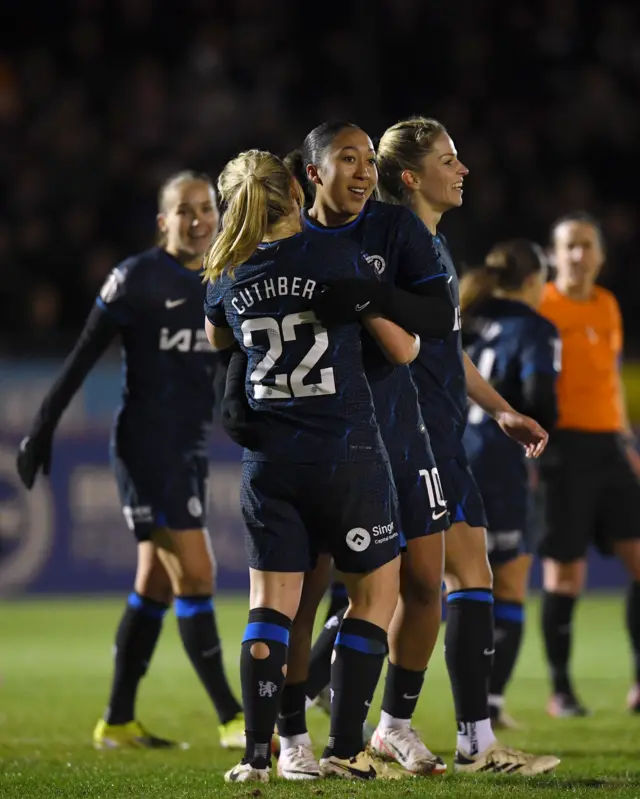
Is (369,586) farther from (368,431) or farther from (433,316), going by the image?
(433,316)

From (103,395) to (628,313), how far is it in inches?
197

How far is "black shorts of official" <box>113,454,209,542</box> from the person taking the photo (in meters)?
6.07

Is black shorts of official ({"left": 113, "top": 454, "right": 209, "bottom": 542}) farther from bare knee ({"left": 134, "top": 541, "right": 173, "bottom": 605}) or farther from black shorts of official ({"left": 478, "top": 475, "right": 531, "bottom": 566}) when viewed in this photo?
black shorts of official ({"left": 478, "top": 475, "right": 531, "bottom": 566})

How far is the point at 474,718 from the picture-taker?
200 inches

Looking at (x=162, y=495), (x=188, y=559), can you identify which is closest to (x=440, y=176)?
(x=162, y=495)

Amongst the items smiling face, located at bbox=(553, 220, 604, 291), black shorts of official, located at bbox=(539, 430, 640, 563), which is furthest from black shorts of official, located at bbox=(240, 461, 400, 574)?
smiling face, located at bbox=(553, 220, 604, 291)

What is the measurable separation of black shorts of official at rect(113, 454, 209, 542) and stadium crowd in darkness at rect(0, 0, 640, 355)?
7814mm

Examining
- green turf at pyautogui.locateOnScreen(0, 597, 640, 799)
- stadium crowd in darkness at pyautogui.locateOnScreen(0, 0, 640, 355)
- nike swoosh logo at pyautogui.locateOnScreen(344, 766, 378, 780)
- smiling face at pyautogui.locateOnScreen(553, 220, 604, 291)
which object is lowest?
green turf at pyautogui.locateOnScreen(0, 597, 640, 799)

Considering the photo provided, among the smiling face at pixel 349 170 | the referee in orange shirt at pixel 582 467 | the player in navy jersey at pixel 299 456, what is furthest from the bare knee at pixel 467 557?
the referee in orange shirt at pixel 582 467

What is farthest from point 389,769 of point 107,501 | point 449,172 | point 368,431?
point 107,501

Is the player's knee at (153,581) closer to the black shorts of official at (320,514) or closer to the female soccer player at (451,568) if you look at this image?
the female soccer player at (451,568)

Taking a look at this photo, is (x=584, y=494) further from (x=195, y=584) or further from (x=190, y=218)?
(x=190, y=218)

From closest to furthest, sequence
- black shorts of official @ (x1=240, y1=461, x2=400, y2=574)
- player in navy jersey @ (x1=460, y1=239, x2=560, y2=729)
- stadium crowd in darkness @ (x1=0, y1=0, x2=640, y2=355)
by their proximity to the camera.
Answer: black shorts of official @ (x1=240, y1=461, x2=400, y2=574)
player in navy jersey @ (x1=460, y1=239, x2=560, y2=729)
stadium crowd in darkness @ (x1=0, y1=0, x2=640, y2=355)

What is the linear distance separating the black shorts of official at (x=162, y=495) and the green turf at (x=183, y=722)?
92cm
